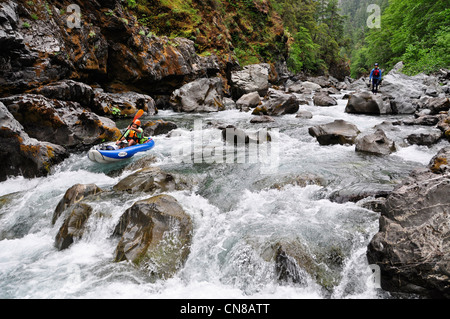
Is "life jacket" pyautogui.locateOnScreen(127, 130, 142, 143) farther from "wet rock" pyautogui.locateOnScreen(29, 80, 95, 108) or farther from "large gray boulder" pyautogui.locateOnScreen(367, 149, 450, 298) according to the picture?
"large gray boulder" pyautogui.locateOnScreen(367, 149, 450, 298)

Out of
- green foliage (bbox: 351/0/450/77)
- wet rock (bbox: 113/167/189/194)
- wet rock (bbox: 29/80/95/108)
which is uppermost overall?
green foliage (bbox: 351/0/450/77)

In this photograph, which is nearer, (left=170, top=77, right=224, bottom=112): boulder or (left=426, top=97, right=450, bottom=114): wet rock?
(left=426, top=97, right=450, bottom=114): wet rock

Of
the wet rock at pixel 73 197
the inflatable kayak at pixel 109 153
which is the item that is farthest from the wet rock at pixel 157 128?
the wet rock at pixel 73 197

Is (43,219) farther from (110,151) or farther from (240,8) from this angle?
(240,8)

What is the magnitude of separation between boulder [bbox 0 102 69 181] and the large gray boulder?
7.68 metres

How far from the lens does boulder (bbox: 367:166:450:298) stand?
2.65m

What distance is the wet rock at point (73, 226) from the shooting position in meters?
4.22

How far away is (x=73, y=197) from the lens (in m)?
5.10

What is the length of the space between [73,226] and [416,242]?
491 cm

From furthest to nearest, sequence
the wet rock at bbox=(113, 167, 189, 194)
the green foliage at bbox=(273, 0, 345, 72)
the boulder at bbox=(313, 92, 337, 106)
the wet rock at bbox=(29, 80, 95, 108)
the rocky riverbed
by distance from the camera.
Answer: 1. the green foliage at bbox=(273, 0, 345, 72)
2. the boulder at bbox=(313, 92, 337, 106)
3. the wet rock at bbox=(29, 80, 95, 108)
4. the wet rock at bbox=(113, 167, 189, 194)
5. the rocky riverbed

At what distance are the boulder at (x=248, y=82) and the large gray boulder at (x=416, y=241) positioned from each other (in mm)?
17076

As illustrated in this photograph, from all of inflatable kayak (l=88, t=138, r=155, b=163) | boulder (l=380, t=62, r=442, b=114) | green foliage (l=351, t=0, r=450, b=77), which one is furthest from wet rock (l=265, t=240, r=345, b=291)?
green foliage (l=351, t=0, r=450, b=77)

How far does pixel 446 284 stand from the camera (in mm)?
2559

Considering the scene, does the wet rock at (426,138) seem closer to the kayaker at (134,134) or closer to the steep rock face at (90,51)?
the kayaker at (134,134)
